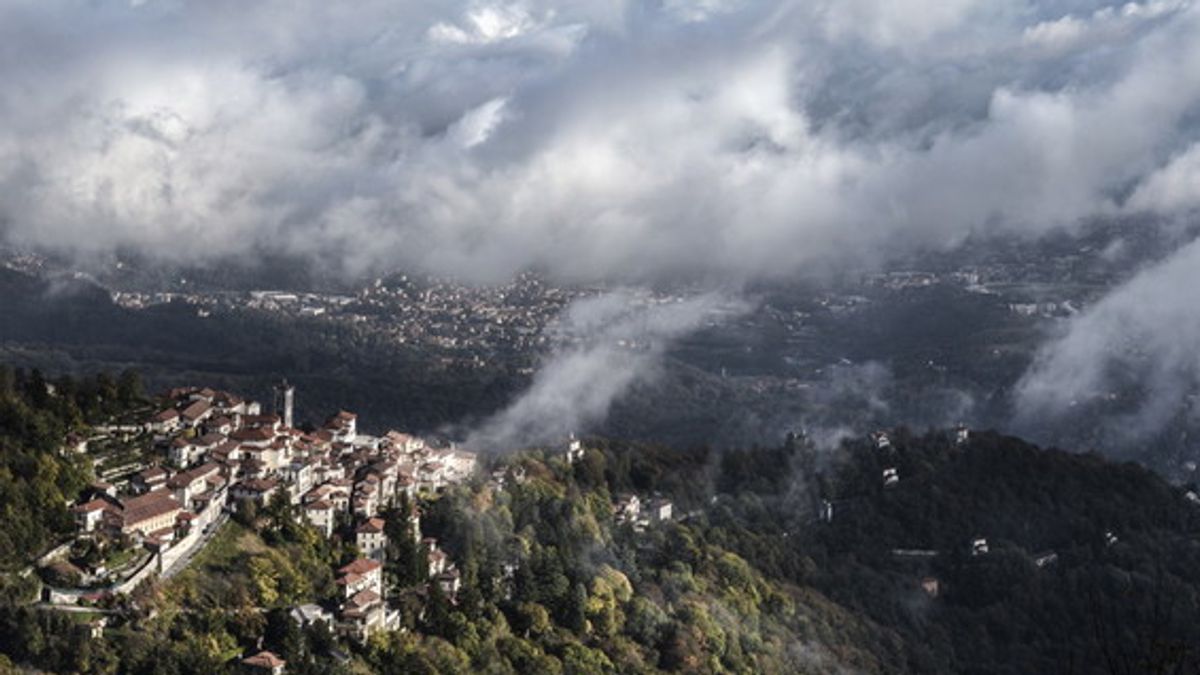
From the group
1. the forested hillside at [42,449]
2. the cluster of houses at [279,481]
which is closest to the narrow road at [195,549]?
the cluster of houses at [279,481]

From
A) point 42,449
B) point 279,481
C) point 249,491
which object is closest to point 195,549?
point 249,491

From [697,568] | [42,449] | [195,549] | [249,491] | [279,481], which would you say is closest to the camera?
[195,549]

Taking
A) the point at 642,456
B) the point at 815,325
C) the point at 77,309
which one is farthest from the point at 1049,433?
the point at 77,309

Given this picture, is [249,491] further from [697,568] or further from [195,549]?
[697,568]

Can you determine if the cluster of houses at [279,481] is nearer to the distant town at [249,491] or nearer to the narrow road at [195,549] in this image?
the distant town at [249,491]

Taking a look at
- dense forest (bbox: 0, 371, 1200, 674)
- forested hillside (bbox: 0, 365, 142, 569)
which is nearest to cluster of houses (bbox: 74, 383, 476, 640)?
dense forest (bbox: 0, 371, 1200, 674)

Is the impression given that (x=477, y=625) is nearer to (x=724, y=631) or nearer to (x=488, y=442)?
(x=724, y=631)
